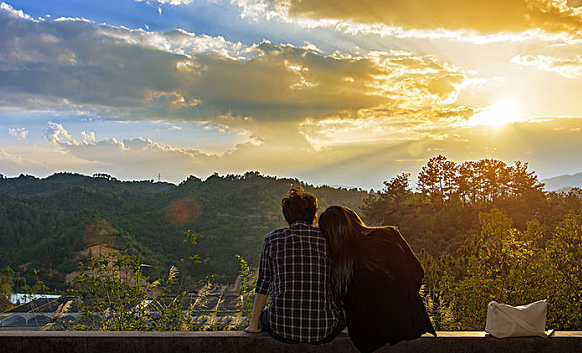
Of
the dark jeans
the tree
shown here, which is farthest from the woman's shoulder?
the tree

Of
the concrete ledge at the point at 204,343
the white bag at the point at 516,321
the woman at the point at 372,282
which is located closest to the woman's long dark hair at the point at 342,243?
the woman at the point at 372,282

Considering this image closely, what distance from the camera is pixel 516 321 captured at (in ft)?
7.81

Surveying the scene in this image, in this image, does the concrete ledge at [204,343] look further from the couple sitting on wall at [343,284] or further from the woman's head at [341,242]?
the woman's head at [341,242]

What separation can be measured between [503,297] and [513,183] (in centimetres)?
1150

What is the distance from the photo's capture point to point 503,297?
135 inches

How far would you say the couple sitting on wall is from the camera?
219 cm

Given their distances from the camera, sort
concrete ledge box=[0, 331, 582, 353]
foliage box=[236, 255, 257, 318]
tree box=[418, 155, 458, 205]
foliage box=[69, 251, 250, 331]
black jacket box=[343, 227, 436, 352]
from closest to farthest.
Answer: black jacket box=[343, 227, 436, 352] < concrete ledge box=[0, 331, 582, 353] < foliage box=[69, 251, 250, 331] < foliage box=[236, 255, 257, 318] < tree box=[418, 155, 458, 205]

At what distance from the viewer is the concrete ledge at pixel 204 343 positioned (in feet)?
7.57

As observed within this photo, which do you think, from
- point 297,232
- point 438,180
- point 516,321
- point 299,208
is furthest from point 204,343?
point 438,180

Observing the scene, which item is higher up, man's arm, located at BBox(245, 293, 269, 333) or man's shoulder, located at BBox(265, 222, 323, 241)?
man's shoulder, located at BBox(265, 222, 323, 241)

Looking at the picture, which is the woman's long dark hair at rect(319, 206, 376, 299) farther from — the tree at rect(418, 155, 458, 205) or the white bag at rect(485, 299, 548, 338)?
the tree at rect(418, 155, 458, 205)

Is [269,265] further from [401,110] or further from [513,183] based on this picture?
[401,110]

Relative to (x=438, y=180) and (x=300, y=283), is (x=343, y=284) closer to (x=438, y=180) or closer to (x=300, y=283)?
(x=300, y=283)

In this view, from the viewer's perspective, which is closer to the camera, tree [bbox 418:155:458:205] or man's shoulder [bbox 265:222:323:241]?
man's shoulder [bbox 265:222:323:241]
